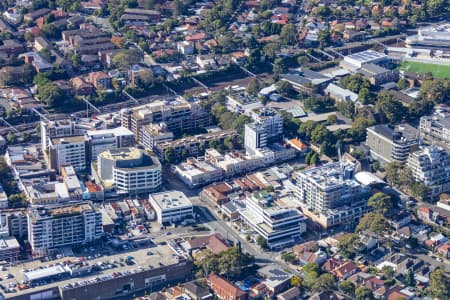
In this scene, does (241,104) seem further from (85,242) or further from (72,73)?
(85,242)

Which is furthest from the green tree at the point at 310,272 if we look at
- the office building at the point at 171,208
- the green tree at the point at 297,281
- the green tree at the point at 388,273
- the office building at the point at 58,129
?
the office building at the point at 58,129

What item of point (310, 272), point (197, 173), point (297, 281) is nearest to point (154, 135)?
point (197, 173)

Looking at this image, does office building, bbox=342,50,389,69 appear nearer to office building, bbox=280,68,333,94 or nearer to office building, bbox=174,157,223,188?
office building, bbox=280,68,333,94

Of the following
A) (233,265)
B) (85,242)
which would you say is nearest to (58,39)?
(85,242)

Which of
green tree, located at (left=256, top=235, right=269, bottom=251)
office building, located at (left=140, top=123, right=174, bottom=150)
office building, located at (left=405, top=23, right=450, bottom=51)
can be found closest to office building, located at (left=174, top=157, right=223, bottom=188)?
office building, located at (left=140, top=123, right=174, bottom=150)

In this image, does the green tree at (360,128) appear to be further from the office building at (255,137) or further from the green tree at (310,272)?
the green tree at (310,272)

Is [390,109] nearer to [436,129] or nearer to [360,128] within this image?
[360,128]
